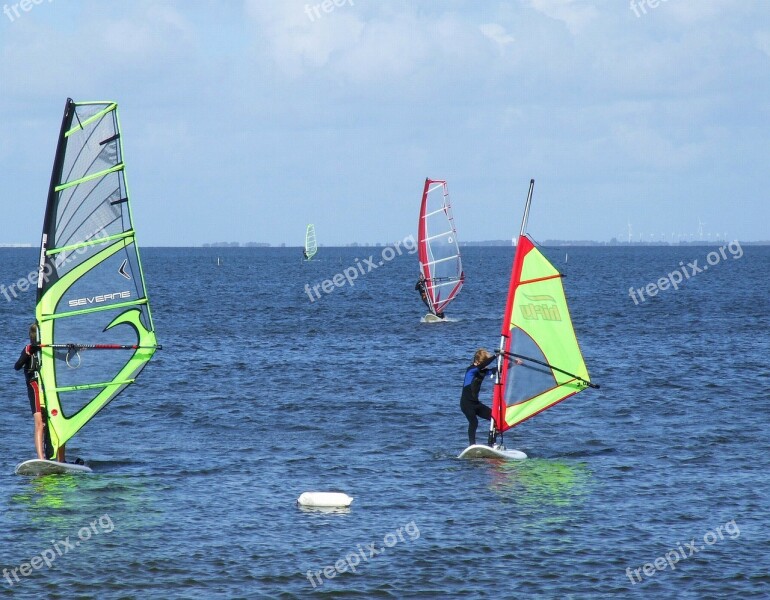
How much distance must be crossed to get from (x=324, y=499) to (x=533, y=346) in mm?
5611

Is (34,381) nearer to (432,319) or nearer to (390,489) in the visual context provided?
(390,489)

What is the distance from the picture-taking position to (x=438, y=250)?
52406 millimetres

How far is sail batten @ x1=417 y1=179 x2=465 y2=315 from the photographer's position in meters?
51.5

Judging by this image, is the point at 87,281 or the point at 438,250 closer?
the point at 87,281

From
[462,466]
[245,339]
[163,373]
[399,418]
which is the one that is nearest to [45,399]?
[462,466]

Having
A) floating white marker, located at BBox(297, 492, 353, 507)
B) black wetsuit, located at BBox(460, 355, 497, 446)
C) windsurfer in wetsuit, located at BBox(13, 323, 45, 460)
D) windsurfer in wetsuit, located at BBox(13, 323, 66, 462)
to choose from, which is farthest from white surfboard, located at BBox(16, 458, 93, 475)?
black wetsuit, located at BBox(460, 355, 497, 446)

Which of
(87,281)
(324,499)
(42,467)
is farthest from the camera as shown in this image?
(42,467)

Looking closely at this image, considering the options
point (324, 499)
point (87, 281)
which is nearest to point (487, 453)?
point (324, 499)

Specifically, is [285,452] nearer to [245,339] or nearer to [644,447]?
[644,447]

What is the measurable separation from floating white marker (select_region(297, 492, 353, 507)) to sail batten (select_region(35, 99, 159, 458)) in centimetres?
382

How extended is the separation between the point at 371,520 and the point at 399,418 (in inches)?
356

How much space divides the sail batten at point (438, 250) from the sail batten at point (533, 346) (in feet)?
101

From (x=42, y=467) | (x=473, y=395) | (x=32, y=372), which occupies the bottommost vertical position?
(x=42, y=467)

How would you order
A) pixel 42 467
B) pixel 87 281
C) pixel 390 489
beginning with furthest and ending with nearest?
pixel 42 467, pixel 390 489, pixel 87 281
